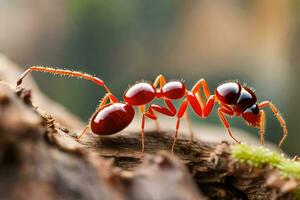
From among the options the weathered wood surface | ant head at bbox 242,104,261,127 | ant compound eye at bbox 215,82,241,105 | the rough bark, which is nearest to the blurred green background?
ant head at bbox 242,104,261,127

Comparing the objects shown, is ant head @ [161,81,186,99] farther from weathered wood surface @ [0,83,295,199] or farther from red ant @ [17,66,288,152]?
weathered wood surface @ [0,83,295,199]

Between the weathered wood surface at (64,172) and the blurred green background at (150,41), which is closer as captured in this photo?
the weathered wood surface at (64,172)

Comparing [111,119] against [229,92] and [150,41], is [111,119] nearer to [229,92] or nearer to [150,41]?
[229,92]

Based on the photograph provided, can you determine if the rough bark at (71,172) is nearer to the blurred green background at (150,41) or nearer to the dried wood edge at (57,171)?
the dried wood edge at (57,171)

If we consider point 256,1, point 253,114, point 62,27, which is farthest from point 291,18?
point 253,114

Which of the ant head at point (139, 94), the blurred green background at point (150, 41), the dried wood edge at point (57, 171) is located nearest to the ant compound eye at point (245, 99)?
the ant head at point (139, 94)

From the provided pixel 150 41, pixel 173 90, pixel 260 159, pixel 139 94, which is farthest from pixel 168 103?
pixel 150 41

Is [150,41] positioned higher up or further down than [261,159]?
higher up
